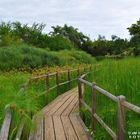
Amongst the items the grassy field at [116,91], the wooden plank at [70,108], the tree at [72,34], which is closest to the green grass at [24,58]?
the wooden plank at [70,108]

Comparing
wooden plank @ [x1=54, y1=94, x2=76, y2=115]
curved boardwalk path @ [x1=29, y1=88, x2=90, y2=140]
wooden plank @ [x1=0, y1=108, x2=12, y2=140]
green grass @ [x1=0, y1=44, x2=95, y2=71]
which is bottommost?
wooden plank @ [x1=54, y1=94, x2=76, y2=115]

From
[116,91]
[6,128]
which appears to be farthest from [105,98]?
[6,128]

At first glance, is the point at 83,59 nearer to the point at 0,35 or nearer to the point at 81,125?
the point at 0,35

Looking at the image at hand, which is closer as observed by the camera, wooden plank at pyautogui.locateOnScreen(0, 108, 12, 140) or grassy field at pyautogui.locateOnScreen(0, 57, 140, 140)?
wooden plank at pyautogui.locateOnScreen(0, 108, 12, 140)

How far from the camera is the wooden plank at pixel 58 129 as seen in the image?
7498mm

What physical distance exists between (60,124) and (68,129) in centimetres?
62

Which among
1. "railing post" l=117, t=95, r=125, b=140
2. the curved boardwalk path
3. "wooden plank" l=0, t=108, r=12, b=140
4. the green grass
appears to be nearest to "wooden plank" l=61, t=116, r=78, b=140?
the curved boardwalk path

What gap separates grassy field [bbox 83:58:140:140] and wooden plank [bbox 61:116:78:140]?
39cm

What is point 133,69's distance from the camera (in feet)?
30.4

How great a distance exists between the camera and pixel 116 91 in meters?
8.30

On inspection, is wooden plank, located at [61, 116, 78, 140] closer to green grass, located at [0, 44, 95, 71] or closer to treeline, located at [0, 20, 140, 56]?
treeline, located at [0, 20, 140, 56]

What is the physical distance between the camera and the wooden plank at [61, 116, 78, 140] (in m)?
7.46

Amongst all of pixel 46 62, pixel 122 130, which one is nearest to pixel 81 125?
pixel 122 130

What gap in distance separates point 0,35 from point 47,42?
818cm
